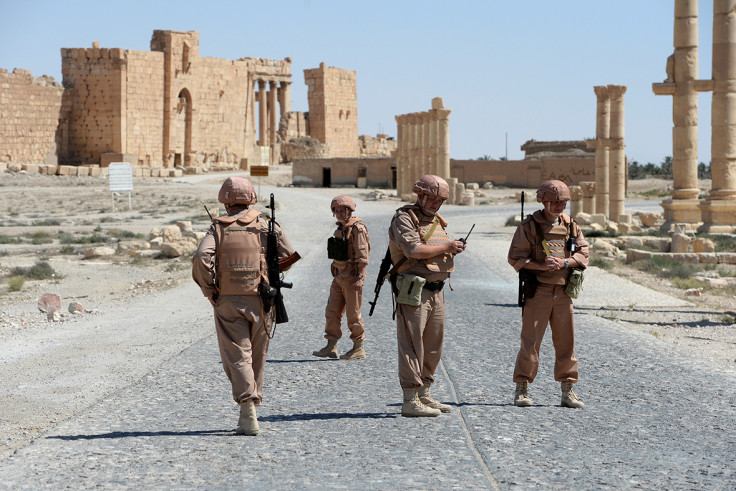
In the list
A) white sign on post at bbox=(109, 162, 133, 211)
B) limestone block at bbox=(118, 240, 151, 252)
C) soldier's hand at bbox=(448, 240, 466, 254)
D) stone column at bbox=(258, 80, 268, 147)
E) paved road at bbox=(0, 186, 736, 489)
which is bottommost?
paved road at bbox=(0, 186, 736, 489)

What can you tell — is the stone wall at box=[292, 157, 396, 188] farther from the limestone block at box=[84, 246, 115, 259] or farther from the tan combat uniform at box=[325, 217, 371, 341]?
the tan combat uniform at box=[325, 217, 371, 341]

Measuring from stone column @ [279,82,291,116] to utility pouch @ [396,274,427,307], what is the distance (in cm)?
6735

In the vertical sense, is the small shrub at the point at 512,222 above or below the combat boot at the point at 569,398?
above

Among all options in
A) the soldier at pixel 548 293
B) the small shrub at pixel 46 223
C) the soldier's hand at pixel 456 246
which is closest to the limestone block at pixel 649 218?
the small shrub at pixel 46 223

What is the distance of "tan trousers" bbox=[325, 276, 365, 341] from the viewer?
9.95 meters

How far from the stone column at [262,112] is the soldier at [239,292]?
65.0 metres

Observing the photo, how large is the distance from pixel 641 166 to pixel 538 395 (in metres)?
79.1

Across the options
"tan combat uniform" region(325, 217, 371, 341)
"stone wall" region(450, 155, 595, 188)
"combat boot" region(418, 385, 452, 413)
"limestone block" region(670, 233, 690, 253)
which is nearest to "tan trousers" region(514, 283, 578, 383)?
"combat boot" region(418, 385, 452, 413)

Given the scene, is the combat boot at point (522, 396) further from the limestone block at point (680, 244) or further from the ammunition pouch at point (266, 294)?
the limestone block at point (680, 244)

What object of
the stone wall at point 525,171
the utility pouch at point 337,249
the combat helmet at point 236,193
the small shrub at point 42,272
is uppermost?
the stone wall at point 525,171

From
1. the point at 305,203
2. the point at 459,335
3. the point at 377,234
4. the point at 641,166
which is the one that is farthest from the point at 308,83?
the point at 459,335

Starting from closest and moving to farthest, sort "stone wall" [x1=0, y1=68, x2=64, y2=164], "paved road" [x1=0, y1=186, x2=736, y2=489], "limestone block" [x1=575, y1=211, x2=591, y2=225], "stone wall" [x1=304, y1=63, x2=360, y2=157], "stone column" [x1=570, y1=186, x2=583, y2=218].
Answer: "paved road" [x1=0, y1=186, x2=736, y2=489] < "limestone block" [x1=575, y1=211, x2=591, y2=225] < "stone column" [x1=570, y1=186, x2=583, y2=218] < "stone wall" [x1=0, y1=68, x2=64, y2=164] < "stone wall" [x1=304, y1=63, x2=360, y2=157]

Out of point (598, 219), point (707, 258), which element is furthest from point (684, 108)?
point (707, 258)

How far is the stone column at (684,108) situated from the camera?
27.9 meters
